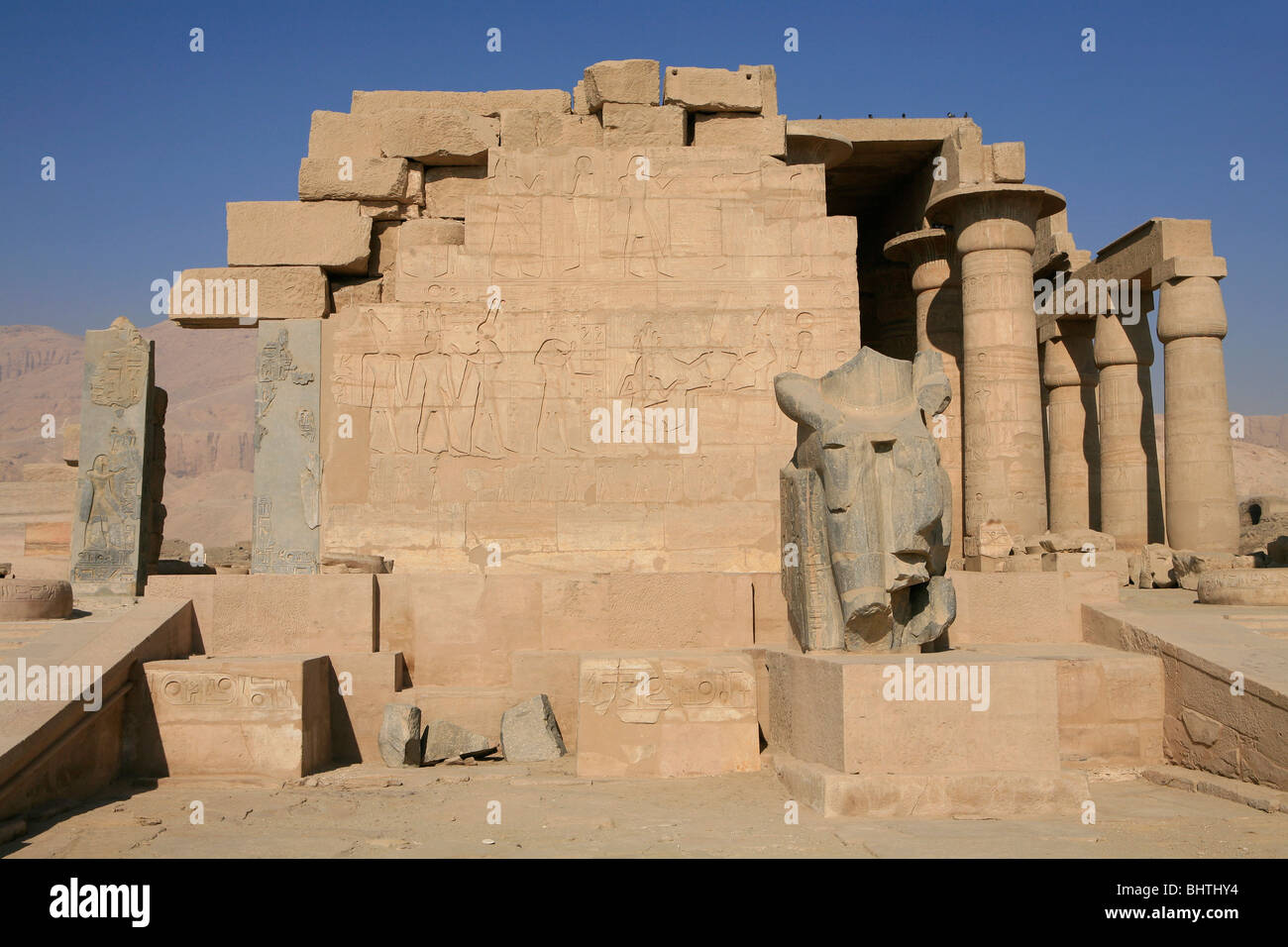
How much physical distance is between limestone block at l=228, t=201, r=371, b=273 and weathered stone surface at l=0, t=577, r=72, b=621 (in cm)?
457

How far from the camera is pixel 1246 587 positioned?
32.2 ft

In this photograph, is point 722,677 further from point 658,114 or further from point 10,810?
point 658,114

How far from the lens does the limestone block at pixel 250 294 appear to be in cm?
1228

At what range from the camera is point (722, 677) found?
778 centimetres

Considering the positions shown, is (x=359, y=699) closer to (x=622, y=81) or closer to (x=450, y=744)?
(x=450, y=744)

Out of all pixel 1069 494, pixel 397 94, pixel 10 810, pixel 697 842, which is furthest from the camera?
pixel 1069 494

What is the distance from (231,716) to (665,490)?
197 inches

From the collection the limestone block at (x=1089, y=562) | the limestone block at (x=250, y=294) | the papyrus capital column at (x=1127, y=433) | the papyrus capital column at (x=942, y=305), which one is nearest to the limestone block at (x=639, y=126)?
the limestone block at (x=250, y=294)

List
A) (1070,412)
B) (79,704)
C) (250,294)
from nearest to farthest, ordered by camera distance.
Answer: (79,704) → (250,294) → (1070,412)

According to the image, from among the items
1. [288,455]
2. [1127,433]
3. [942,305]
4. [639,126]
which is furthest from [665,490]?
[1127,433]

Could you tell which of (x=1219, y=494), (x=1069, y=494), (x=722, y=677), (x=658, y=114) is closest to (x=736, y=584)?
(x=722, y=677)

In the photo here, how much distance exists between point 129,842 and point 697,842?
288 cm

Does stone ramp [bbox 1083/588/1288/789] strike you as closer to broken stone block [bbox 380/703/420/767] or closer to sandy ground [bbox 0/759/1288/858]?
sandy ground [bbox 0/759/1288/858]

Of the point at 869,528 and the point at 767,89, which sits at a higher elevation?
the point at 767,89
